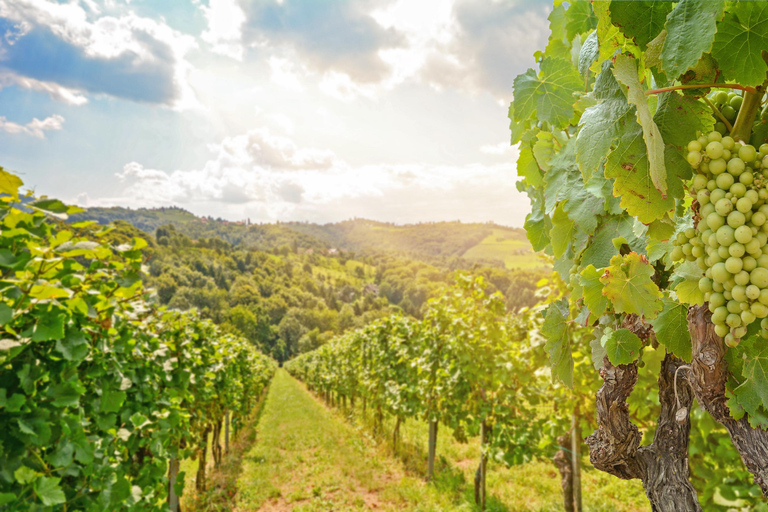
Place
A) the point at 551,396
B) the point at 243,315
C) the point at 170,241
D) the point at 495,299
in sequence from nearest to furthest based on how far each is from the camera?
the point at 551,396, the point at 495,299, the point at 243,315, the point at 170,241

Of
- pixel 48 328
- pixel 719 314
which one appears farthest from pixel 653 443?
pixel 48 328

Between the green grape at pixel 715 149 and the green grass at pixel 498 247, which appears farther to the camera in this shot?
the green grass at pixel 498 247

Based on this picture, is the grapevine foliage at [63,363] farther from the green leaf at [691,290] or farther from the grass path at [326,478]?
the grass path at [326,478]

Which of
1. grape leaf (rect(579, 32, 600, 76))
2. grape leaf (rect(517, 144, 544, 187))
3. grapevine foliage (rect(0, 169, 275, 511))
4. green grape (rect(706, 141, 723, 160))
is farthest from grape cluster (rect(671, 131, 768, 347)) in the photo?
grapevine foliage (rect(0, 169, 275, 511))

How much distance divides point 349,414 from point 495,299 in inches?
479

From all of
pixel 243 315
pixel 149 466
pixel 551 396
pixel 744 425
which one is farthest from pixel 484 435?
pixel 243 315

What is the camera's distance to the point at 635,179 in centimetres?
85

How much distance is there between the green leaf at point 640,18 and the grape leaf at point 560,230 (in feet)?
2.19

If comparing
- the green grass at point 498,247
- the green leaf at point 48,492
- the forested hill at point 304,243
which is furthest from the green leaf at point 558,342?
the forested hill at point 304,243

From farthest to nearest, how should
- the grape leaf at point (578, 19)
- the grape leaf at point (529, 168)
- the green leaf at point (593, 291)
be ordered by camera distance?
the grape leaf at point (529, 168)
the grape leaf at point (578, 19)
the green leaf at point (593, 291)

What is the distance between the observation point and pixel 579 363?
4438 mm

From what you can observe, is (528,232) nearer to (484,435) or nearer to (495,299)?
(495,299)

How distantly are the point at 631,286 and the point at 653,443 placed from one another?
1.86 feet

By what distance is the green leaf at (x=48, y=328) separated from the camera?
2047 mm
